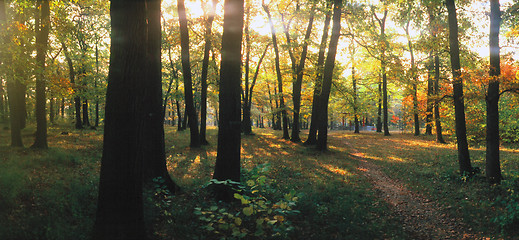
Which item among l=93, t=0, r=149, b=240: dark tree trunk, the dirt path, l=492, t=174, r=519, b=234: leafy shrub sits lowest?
the dirt path

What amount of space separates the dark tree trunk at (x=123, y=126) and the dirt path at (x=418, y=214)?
19.2 feet

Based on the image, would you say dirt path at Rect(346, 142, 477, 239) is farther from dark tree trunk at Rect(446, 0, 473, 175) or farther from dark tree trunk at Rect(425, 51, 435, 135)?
dark tree trunk at Rect(425, 51, 435, 135)

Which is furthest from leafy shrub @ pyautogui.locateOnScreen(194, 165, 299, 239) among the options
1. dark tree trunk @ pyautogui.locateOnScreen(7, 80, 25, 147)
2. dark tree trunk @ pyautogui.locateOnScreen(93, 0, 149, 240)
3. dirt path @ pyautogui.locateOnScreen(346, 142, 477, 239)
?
dark tree trunk @ pyautogui.locateOnScreen(7, 80, 25, 147)

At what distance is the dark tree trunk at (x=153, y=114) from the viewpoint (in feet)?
22.2

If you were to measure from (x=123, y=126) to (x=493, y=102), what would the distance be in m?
10.9

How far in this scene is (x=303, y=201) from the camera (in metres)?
6.77

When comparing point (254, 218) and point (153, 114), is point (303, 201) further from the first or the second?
point (153, 114)

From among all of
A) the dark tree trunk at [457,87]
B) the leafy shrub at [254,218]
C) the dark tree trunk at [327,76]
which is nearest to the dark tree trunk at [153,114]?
the leafy shrub at [254,218]

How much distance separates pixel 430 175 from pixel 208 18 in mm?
14693

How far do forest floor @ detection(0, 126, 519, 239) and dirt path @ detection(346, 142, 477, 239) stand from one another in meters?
0.02

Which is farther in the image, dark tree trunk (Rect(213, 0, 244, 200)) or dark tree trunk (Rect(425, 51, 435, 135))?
dark tree trunk (Rect(425, 51, 435, 135))

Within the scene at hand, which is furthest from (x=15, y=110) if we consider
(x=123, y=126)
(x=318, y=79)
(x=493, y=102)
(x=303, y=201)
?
(x=493, y=102)

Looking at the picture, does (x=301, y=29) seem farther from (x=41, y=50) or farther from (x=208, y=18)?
(x=41, y=50)

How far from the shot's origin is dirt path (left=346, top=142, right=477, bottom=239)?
590 centimetres
